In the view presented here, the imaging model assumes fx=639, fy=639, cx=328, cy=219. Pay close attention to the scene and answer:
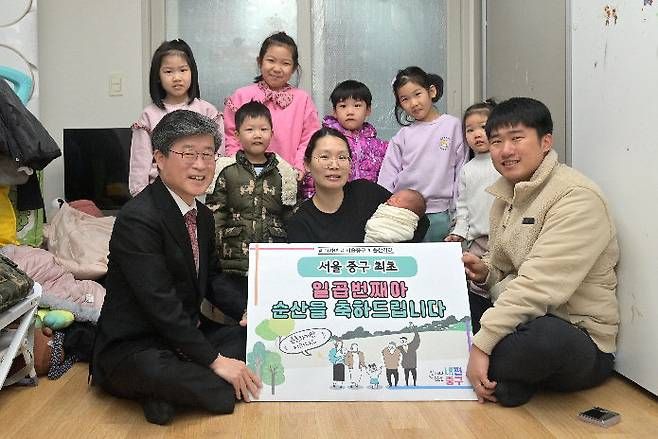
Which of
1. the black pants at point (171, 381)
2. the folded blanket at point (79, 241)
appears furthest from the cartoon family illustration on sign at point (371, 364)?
the folded blanket at point (79, 241)

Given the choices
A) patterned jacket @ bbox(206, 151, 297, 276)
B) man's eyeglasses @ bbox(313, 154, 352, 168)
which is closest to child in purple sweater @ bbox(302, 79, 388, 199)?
patterned jacket @ bbox(206, 151, 297, 276)

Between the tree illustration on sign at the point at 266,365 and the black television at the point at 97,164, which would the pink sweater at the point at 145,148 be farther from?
the tree illustration on sign at the point at 266,365

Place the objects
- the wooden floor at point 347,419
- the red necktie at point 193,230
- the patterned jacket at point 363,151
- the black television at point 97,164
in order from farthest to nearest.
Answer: the black television at point 97,164 → the patterned jacket at point 363,151 → the red necktie at point 193,230 → the wooden floor at point 347,419

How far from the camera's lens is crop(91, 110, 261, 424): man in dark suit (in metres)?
1.61

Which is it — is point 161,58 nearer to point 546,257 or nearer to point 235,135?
point 235,135

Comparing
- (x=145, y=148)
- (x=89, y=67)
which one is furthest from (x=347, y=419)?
(x=89, y=67)

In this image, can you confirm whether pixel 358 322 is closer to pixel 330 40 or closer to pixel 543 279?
pixel 543 279

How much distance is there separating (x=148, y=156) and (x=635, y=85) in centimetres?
188

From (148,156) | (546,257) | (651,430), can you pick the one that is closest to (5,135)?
(148,156)

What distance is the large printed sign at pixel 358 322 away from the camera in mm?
1696

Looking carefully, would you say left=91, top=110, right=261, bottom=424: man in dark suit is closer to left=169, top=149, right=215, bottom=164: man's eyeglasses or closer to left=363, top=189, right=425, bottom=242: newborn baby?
left=169, top=149, right=215, bottom=164: man's eyeglasses

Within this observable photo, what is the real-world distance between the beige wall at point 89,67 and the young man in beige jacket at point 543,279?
2326mm

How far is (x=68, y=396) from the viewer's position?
180 centimetres

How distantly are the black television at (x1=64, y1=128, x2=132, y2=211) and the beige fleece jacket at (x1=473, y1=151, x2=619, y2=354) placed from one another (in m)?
2.12
